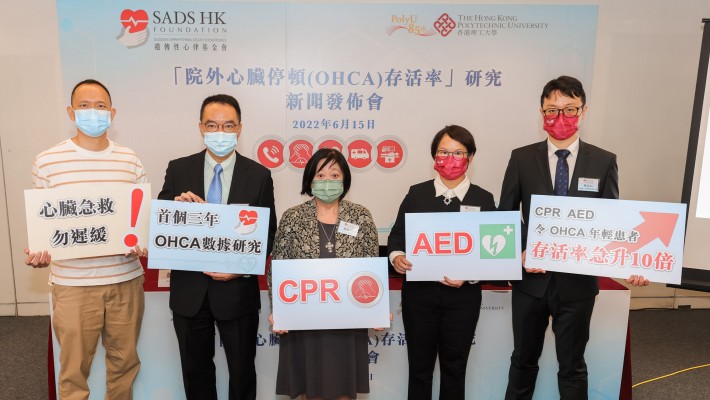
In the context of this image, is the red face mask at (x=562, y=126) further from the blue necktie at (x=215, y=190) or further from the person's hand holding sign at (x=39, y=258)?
the person's hand holding sign at (x=39, y=258)

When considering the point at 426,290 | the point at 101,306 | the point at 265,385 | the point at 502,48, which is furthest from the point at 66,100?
the point at 502,48

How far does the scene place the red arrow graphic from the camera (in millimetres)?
2002

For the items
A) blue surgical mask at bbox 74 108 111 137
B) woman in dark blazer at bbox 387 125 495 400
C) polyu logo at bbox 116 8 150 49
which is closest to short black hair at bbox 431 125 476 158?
woman in dark blazer at bbox 387 125 495 400

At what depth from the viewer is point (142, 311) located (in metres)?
2.28

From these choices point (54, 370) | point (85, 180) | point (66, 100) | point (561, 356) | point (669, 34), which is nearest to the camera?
point (85, 180)

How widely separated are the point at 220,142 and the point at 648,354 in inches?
145

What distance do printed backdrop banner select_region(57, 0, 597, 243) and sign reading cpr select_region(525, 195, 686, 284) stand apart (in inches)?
70.3

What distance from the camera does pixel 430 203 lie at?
215 centimetres

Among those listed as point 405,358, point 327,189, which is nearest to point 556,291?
point 405,358

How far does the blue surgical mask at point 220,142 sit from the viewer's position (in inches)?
81.1

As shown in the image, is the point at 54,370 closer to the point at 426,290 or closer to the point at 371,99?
the point at 426,290

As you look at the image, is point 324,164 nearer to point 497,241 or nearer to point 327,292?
point 327,292

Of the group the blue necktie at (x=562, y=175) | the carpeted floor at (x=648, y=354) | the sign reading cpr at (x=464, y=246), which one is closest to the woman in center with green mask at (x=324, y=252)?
the sign reading cpr at (x=464, y=246)

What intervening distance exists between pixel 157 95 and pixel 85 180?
5.89ft
